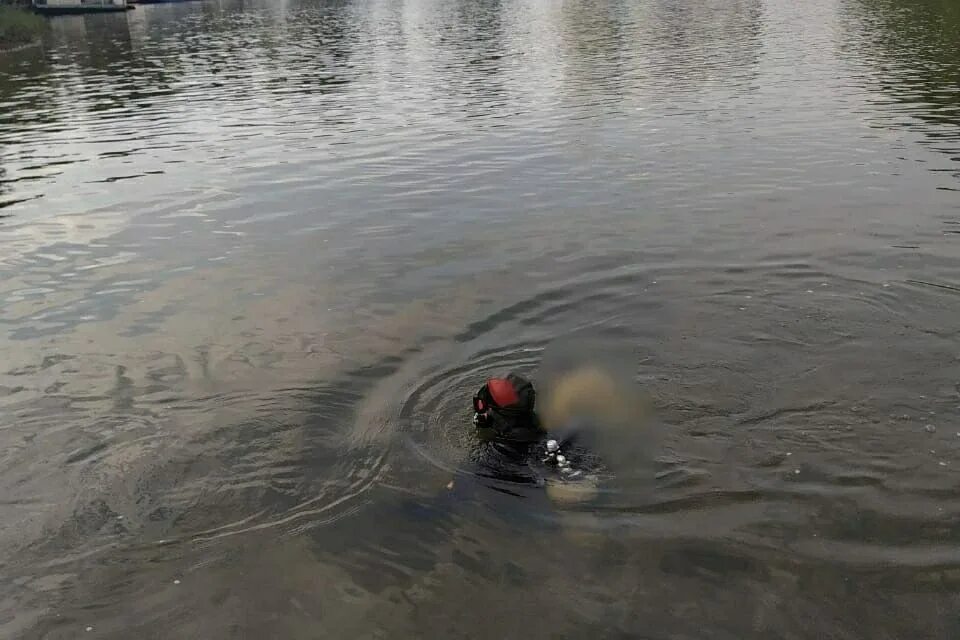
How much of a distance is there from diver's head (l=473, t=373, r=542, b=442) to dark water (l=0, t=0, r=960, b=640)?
600 mm

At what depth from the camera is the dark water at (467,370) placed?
23.2 ft

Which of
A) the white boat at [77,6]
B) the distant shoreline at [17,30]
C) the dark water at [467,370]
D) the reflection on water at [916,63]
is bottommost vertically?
the dark water at [467,370]

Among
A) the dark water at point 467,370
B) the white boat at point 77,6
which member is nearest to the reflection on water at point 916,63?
the dark water at point 467,370

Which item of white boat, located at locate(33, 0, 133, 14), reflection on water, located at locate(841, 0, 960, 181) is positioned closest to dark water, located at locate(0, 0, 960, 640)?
reflection on water, located at locate(841, 0, 960, 181)

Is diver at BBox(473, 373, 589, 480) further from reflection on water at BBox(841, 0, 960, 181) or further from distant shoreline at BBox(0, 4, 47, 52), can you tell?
distant shoreline at BBox(0, 4, 47, 52)

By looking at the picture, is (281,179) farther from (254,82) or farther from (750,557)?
(254,82)

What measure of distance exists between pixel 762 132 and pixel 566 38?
3721 centimetres

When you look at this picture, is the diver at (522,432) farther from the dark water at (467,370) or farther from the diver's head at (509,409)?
the dark water at (467,370)

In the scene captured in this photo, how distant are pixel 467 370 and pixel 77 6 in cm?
11264

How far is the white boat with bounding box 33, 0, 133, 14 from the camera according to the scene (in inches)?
3905

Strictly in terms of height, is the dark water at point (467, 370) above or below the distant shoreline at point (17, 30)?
below

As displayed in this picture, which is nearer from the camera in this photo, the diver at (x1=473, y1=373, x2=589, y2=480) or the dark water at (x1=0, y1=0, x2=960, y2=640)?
the dark water at (x1=0, y1=0, x2=960, y2=640)

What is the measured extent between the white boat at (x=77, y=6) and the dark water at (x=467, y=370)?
86.6 metres

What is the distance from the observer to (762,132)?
25.3 meters
